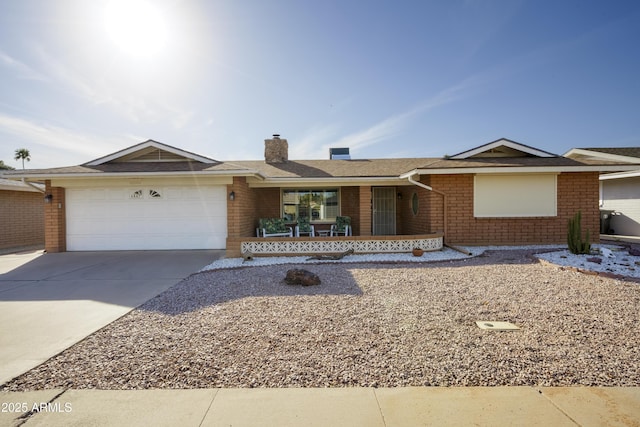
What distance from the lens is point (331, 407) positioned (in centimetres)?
248

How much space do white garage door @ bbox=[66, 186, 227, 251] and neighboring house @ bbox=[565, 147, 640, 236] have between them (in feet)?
55.4

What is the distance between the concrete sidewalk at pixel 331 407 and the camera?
2.32m

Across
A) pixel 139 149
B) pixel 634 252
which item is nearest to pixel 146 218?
pixel 139 149

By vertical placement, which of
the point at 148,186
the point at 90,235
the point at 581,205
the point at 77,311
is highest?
the point at 148,186

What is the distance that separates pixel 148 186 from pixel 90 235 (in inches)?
112

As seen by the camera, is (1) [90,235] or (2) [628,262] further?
(1) [90,235]

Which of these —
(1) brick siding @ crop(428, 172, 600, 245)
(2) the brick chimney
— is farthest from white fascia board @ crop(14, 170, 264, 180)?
(1) brick siding @ crop(428, 172, 600, 245)

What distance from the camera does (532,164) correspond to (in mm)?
10406

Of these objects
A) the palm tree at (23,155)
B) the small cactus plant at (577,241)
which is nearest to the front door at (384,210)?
the small cactus plant at (577,241)

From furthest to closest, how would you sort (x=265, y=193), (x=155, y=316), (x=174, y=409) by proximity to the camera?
1. (x=265, y=193)
2. (x=155, y=316)
3. (x=174, y=409)

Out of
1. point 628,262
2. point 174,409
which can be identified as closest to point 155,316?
point 174,409

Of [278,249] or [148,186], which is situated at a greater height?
[148,186]

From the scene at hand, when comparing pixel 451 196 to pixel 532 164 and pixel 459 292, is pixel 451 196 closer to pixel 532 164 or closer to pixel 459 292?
pixel 532 164

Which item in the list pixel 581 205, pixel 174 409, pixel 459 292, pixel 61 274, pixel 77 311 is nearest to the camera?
pixel 174 409
